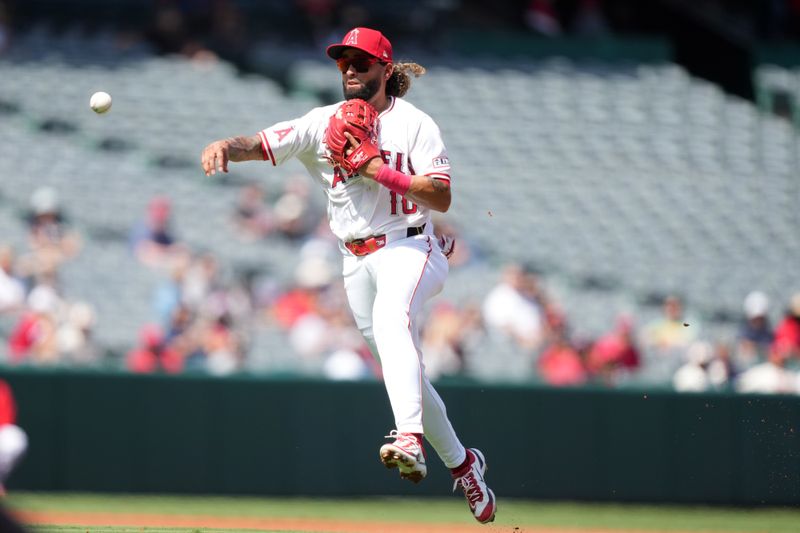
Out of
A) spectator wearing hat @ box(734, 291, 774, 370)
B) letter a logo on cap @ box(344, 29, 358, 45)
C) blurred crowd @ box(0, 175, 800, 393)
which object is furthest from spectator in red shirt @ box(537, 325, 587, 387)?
letter a logo on cap @ box(344, 29, 358, 45)

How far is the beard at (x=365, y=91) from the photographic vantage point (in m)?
5.45

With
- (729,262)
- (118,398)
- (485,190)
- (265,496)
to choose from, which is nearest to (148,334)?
(118,398)

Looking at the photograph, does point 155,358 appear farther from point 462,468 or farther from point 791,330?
point 791,330

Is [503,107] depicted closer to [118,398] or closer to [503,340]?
[503,340]

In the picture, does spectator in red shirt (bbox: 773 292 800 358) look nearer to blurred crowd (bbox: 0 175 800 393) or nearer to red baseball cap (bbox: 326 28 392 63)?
blurred crowd (bbox: 0 175 800 393)

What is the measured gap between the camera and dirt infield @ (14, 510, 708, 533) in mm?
7703

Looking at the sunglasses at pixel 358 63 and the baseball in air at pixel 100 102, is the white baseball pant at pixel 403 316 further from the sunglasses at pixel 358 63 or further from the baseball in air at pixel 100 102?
the baseball in air at pixel 100 102

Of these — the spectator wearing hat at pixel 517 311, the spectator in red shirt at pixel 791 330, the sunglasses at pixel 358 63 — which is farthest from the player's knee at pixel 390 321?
the spectator in red shirt at pixel 791 330

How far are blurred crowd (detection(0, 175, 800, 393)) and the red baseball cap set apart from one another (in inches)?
179

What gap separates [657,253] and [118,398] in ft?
19.1

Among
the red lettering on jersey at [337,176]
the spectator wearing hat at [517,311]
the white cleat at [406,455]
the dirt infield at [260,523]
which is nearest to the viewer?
the white cleat at [406,455]

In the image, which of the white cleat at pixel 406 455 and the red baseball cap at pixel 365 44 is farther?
the red baseball cap at pixel 365 44

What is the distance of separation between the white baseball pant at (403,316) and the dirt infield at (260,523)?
6.89ft

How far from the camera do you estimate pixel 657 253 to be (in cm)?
1270
